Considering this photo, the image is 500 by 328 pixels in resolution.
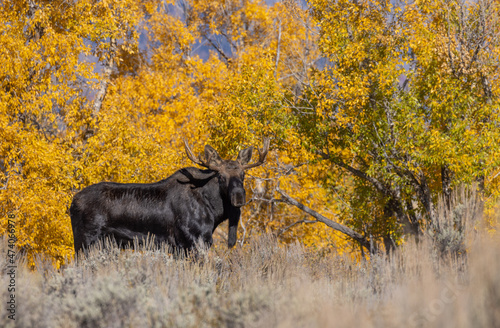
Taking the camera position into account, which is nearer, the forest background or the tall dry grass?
the tall dry grass

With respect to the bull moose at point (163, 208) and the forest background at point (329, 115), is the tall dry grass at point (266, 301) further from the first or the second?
the forest background at point (329, 115)

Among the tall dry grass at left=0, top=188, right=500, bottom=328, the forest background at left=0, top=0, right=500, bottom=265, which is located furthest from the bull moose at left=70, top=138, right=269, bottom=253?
the forest background at left=0, top=0, right=500, bottom=265

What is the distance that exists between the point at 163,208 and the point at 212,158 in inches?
47.9

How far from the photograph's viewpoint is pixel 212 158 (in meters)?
8.64

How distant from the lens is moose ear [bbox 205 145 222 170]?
337 inches

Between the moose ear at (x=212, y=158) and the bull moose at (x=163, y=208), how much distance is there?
0.15ft

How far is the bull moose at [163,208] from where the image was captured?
7.93 m

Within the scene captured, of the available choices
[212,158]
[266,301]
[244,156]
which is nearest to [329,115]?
[244,156]

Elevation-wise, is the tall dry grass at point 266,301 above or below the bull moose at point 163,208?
below

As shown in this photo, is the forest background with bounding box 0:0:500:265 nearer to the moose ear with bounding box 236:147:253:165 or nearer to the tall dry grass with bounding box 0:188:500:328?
the moose ear with bounding box 236:147:253:165

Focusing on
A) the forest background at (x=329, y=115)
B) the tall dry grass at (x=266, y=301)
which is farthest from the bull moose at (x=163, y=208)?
the forest background at (x=329, y=115)

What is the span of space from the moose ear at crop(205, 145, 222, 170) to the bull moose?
4 cm

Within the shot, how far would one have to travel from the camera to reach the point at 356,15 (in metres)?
14.1

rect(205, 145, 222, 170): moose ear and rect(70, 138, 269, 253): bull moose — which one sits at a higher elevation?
rect(205, 145, 222, 170): moose ear
